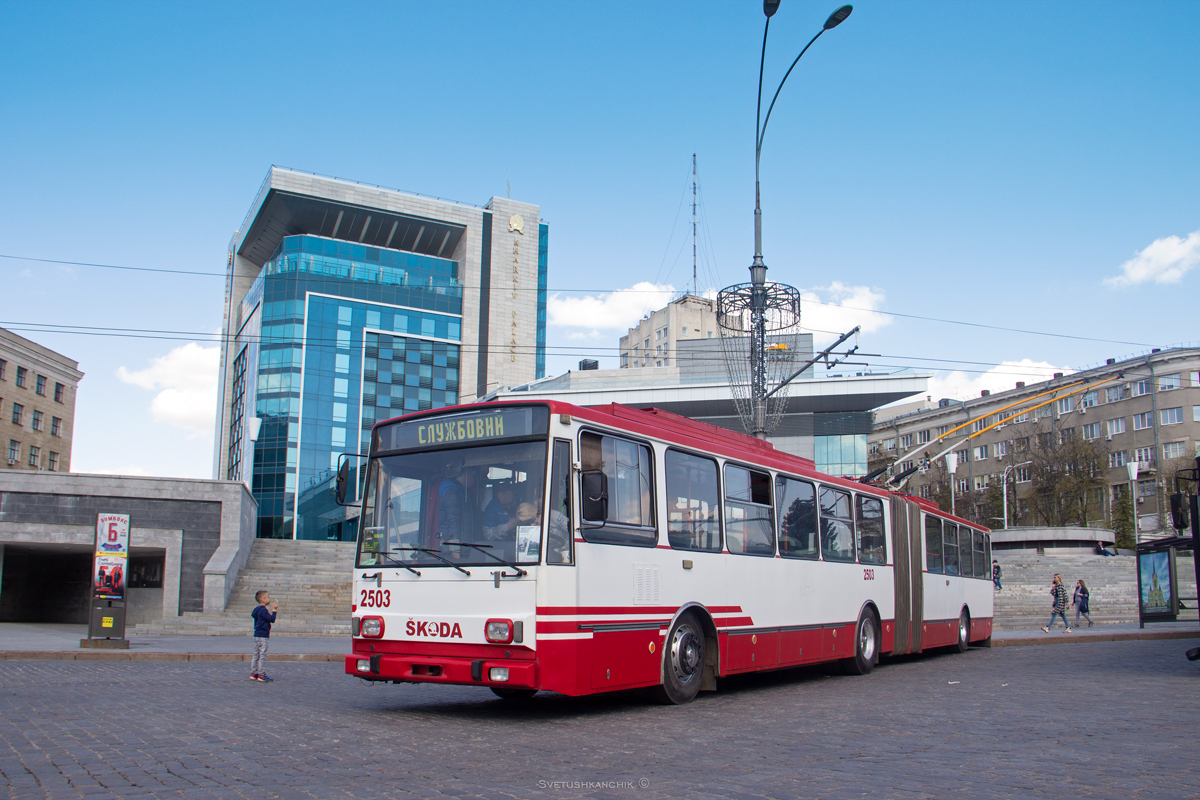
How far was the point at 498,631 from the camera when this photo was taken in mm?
8820

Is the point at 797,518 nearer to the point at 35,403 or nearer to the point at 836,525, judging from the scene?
the point at 836,525

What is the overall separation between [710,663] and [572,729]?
2.72 m

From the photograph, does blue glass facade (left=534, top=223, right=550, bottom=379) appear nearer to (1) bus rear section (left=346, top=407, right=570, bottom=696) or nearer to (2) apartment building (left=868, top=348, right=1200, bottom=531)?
(2) apartment building (left=868, top=348, right=1200, bottom=531)

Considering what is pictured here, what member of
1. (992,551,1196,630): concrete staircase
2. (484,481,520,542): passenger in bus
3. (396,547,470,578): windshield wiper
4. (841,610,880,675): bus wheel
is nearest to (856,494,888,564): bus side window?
(841,610,880,675): bus wheel

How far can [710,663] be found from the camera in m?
10.9

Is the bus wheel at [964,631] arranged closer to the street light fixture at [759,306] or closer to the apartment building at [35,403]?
the street light fixture at [759,306]

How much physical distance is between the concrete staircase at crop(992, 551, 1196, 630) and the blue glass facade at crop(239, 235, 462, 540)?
146ft

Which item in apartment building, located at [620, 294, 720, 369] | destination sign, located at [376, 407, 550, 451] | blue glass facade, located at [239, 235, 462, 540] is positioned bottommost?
destination sign, located at [376, 407, 550, 451]

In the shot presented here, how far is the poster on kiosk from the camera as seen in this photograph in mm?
20188

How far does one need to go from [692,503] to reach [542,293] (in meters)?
78.1

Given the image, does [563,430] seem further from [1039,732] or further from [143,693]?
[143,693]

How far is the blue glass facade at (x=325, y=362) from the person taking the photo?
7131 cm

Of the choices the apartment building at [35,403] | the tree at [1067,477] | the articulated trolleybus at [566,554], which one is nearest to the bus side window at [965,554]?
the articulated trolleybus at [566,554]

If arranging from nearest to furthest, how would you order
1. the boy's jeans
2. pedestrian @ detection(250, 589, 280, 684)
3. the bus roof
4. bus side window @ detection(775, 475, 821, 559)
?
1. the bus roof
2. bus side window @ detection(775, 475, 821, 559)
3. pedestrian @ detection(250, 589, 280, 684)
4. the boy's jeans
